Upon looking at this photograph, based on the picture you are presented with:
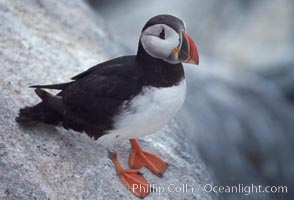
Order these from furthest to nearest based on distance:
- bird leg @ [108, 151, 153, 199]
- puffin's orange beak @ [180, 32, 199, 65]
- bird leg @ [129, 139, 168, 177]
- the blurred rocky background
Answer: the blurred rocky background
bird leg @ [129, 139, 168, 177]
bird leg @ [108, 151, 153, 199]
puffin's orange beak @ [180, 32, 199, 65]

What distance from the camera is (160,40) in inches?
148

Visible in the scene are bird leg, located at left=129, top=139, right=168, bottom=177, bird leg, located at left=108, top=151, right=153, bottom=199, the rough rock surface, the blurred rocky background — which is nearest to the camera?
the rough rock surface

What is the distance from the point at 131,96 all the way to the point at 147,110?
135 mm

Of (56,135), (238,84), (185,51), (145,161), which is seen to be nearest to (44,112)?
(56,135)

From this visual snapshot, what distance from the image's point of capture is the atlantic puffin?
3.77 m

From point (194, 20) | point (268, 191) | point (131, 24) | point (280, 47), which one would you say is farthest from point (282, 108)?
point (131, 24)

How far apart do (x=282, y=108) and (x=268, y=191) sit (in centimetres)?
153

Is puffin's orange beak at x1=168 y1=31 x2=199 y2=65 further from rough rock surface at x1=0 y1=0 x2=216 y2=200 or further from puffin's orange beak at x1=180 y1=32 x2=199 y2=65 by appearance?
rough rock surface at x1=0 y1=0 x2=216 y2=200

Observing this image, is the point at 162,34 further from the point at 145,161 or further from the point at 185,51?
the point at 145,161

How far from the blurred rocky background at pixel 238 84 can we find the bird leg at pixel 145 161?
641mm

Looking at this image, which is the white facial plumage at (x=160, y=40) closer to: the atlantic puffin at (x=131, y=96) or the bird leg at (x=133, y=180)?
the atlantic puffin at (x=131, y=96)

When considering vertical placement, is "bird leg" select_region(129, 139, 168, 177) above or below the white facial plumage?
below

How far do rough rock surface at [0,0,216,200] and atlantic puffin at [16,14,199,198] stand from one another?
0.45ft

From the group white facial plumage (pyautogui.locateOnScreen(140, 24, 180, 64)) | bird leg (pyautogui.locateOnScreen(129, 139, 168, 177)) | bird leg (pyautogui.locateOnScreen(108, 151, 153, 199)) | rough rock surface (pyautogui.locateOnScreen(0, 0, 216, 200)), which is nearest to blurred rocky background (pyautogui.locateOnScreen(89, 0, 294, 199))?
rough rock surface (pyautogui.locateOnScreen(0, 0, 216, 200))
